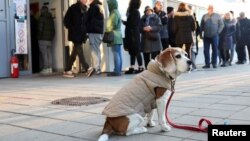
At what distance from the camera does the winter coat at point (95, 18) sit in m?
11.2

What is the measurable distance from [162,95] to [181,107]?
171 centimetres

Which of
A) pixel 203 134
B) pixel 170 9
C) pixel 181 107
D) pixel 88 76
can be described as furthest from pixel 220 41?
pixel 203 134

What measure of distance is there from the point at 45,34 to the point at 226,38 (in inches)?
265

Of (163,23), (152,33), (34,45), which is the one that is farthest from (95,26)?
(34,45)

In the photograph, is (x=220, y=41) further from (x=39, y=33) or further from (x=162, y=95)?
(x=162, y=95)

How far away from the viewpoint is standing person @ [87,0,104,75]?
36.8 feet

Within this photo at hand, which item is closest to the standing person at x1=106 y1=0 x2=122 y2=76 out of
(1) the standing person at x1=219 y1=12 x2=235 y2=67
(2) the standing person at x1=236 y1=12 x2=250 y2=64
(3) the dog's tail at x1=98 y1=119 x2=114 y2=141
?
(1) the standing person at x1=219 y1=12 x2=235 y2=67

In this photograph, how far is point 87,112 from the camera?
18.4 ft

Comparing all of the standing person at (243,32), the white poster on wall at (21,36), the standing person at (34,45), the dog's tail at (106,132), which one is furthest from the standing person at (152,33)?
the dog's tail at (106,132)

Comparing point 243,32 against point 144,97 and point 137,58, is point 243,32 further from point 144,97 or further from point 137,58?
point 144,97

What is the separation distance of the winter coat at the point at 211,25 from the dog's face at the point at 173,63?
31.4 ft

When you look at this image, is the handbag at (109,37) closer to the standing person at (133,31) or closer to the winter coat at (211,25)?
the standing person at (133,31)

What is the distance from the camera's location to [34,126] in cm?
480

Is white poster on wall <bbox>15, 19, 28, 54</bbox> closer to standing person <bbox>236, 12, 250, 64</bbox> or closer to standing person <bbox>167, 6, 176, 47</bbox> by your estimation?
standing person <bbox>167, 6, 176, 47</bbox>
